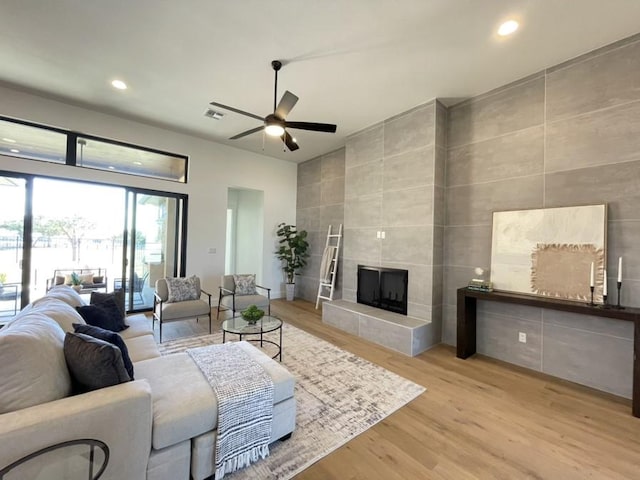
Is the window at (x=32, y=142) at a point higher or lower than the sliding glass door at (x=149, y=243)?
higher

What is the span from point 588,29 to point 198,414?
4.53 metres

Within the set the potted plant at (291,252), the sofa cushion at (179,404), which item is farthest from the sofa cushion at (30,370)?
the potted plant at (291,252)

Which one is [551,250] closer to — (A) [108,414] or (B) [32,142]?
(A) [108,414]

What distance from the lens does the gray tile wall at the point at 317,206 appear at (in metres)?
5.95

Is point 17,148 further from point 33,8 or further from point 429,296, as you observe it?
point 429,296

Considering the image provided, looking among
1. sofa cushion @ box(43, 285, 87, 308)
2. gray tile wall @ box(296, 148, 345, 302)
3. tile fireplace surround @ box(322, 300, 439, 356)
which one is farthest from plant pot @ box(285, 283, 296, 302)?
sofa cushion @ box(43, 285, 87, 308)

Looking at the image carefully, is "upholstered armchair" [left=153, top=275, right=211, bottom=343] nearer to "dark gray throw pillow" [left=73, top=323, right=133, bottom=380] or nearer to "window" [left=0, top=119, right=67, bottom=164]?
"dark gray throw pillow" [left=73, top=323, right=133, bottom=380]

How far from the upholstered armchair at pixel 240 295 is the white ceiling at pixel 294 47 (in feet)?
9.33

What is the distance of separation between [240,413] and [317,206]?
17.0ft

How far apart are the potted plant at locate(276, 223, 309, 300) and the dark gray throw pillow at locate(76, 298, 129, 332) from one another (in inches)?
150

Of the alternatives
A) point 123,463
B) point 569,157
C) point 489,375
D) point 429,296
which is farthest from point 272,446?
point 569,157

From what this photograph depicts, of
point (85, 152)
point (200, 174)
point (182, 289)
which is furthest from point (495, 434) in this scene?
point (85, 152)

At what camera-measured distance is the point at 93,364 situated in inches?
57.7

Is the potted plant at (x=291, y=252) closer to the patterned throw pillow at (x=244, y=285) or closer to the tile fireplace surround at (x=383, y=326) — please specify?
the patterned throw pillow at (x=244, y=285)
